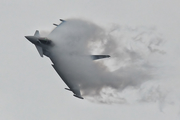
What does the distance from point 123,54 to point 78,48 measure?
8510 mm

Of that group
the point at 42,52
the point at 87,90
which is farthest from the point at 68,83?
the point at 42,52

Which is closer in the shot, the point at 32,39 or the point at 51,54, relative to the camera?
the point at 32,39

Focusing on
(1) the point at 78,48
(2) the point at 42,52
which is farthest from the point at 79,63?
(2) the point at 42,52

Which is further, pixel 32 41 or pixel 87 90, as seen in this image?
pixel 87 90

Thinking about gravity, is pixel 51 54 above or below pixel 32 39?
below

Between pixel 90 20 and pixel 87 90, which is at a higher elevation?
pixel 90 20

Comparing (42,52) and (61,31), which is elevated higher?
(61,31)

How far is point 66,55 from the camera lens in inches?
2753

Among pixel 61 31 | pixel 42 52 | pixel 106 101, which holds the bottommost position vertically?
pixel 106 101

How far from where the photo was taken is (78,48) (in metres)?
70.2

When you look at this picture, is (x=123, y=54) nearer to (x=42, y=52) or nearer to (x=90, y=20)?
(x=90, y=20)

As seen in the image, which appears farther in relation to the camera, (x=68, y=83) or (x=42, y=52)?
(x=68, y=83)

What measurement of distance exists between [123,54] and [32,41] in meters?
17.0

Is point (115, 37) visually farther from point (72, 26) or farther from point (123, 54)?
point (72, 26)
